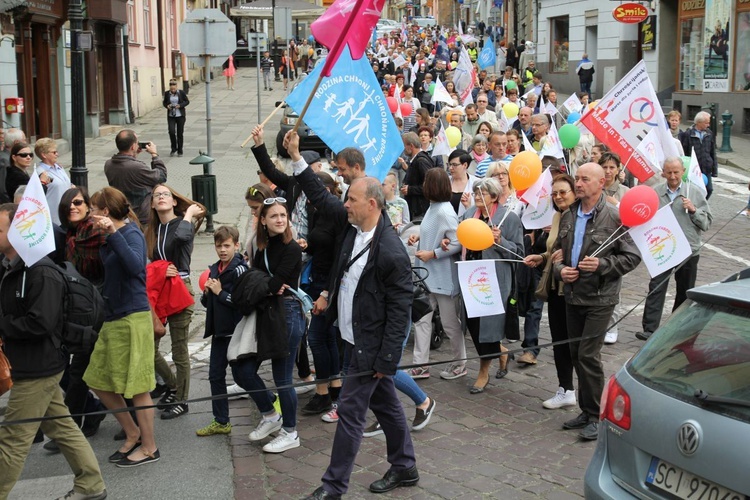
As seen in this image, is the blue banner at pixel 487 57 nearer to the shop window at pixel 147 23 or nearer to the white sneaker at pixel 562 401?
the shop window at pixel 147 23

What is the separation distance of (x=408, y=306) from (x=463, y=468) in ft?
4.17

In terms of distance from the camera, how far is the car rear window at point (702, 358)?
3.90m

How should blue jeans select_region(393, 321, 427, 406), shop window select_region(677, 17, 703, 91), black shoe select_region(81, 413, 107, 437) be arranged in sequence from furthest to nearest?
shop window select_region(677, 17, 703, 91) → black shoe select_region(81, 413, 107, 437) → blue jeans select_region(393, 321, 427, 406)

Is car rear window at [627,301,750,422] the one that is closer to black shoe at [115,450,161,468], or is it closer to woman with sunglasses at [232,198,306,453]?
woman with sunglasses at [232,198,306,453]

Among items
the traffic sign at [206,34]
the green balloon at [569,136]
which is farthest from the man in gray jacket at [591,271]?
the traffic sign at [206,34]

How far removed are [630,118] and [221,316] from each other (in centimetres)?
413

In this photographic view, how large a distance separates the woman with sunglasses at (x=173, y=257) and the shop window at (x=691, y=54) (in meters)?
26.5

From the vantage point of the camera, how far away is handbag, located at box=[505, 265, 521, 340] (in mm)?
7684

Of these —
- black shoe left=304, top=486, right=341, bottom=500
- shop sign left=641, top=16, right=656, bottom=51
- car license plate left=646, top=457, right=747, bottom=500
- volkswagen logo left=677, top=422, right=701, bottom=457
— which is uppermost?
shop sign left=641, top=16, right=656, bottom=51

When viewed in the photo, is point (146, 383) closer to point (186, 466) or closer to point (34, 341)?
point (186, 466)

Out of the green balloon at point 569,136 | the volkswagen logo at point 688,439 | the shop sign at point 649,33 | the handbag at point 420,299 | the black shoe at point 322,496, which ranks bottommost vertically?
the black shoe at point 322,496

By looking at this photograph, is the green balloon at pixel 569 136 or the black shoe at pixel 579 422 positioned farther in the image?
the green balloon at pixel 569 136

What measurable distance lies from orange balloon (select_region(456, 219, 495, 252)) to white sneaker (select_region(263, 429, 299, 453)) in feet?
6.55

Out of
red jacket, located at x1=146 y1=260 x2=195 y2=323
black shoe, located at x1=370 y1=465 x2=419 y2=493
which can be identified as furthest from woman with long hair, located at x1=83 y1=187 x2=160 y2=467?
black shoe, located at x1=370 y1=465 x2=419 y2=493
